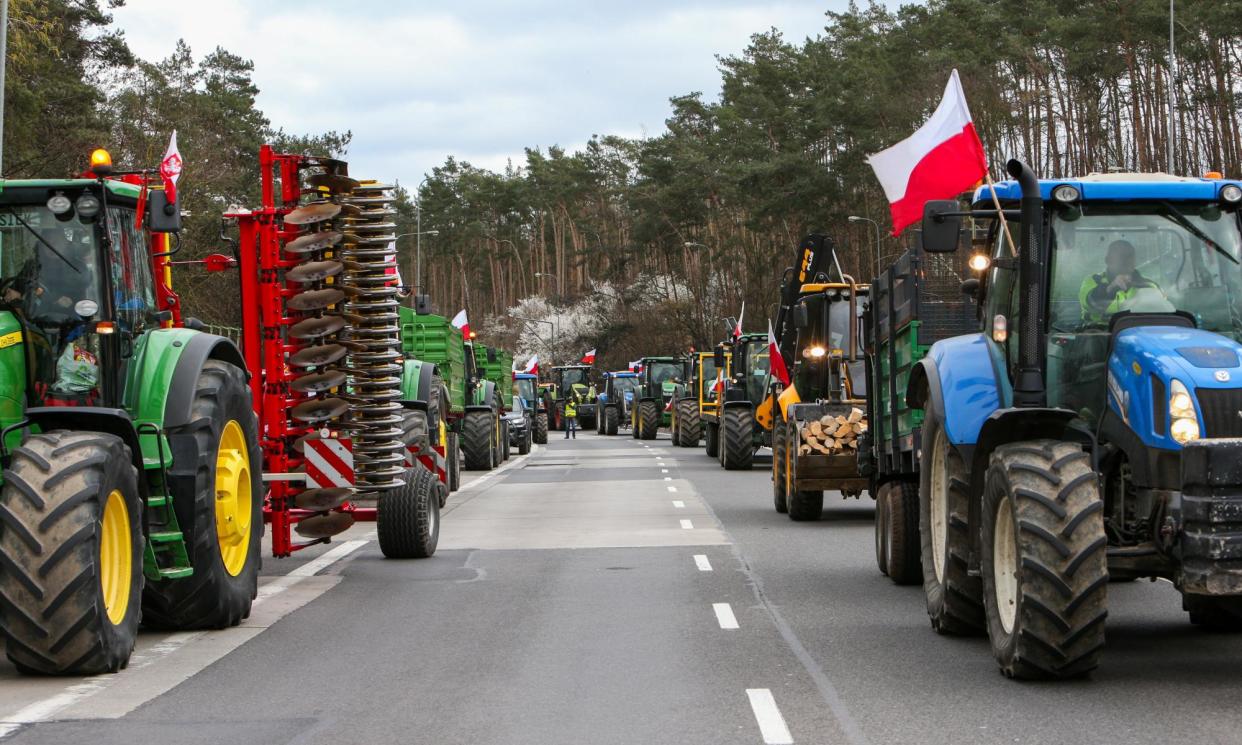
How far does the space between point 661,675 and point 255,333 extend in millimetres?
5766

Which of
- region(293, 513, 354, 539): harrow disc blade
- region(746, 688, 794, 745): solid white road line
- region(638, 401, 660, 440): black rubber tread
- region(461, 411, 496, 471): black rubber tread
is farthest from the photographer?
region(638, 401, 660, 440): black rubber tread

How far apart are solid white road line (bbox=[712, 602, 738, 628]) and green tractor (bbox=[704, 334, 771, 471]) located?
17.3m

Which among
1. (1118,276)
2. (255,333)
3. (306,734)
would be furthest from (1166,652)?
(255,333)

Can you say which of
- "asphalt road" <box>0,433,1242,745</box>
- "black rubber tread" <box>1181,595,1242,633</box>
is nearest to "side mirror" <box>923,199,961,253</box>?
"asphalt road" <box>0,433,1242,745</box>

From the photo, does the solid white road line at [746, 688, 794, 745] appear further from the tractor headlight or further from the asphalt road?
the tractor headlight

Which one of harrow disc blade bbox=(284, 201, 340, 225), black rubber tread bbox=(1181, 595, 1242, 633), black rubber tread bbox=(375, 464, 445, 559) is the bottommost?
black rubber tread bbox=(1181, 595, 1242, 633)

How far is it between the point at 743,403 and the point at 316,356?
1827 cm

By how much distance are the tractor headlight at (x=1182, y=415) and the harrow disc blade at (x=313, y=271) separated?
7289mm

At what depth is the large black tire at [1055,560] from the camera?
25.4 ft

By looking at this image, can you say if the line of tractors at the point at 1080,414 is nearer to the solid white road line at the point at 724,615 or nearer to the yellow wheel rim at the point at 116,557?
the solid white road line at the point at 724,615

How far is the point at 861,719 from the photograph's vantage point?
298 inches

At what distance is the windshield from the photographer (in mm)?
8898

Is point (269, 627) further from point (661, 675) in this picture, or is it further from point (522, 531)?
point (522, 531)

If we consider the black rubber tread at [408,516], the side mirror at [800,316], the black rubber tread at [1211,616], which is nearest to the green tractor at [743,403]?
the side mirror at [800,316]
